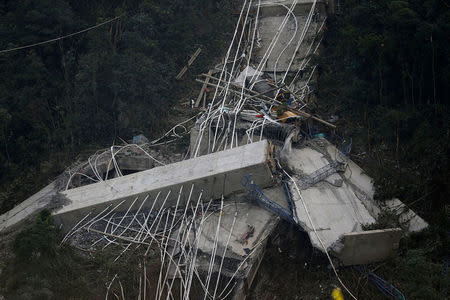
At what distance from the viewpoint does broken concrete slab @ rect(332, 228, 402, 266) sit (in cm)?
689

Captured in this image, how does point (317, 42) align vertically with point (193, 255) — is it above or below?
above

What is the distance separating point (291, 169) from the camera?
8.65 metres

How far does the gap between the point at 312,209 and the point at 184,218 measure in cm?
225

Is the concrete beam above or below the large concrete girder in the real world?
below

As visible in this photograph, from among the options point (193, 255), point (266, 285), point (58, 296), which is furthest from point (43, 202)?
point (266, 285)

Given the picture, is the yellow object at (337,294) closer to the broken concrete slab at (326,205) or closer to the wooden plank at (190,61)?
the broken concrete slab at (326,205)

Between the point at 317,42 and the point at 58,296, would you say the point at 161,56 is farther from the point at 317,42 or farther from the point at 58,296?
the point at 58,296

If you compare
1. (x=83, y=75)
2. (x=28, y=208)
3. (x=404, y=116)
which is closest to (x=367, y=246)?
(x=404, y=116)

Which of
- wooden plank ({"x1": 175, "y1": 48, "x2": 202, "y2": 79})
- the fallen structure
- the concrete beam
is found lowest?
Answer: the concrete beam

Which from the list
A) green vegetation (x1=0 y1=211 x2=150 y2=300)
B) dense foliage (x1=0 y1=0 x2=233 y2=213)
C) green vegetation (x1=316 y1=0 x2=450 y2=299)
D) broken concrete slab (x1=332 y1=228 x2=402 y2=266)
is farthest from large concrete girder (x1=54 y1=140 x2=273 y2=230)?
dense foliage (x1=0 y1=0 x2=233 y2=213)

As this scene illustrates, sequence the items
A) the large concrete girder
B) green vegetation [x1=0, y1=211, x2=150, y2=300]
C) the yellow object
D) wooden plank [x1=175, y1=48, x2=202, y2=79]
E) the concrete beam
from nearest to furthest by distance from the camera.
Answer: the yellow object < green vegetation [x1=0, y1=211, x2=150, y2=300] < the large concrete girder < the concrete beam < wooden plank [x1=175, y1=48, x2=202, y2=79]

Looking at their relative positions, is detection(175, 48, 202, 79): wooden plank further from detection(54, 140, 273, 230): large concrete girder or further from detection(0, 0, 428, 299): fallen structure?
detection(54, 140, 273, 230): large concrete girder

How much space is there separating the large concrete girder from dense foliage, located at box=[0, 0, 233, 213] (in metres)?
2.54

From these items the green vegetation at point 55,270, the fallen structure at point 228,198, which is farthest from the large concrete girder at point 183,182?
the green vegetation at point 55,270
